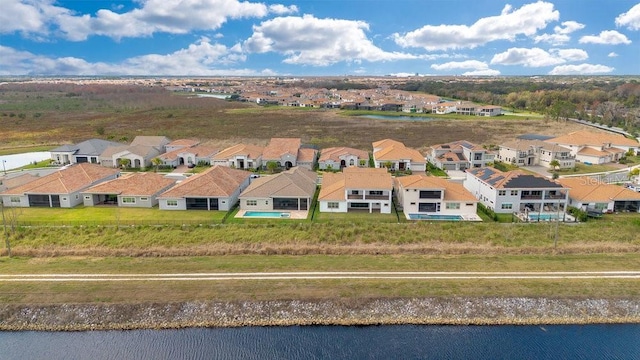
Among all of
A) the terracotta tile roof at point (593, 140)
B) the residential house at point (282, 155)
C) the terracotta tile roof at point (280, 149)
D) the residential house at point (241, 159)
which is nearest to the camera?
the residential house at point (241, 159)

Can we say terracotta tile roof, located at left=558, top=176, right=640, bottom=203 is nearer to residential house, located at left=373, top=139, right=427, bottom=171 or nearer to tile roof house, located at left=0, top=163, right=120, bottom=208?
residential house, located at left=373, top=139, right=427, bottom=171

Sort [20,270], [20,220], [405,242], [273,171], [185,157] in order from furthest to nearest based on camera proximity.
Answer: [185,157]
[273,171]
[20,220]
[405,242]
[20,270]

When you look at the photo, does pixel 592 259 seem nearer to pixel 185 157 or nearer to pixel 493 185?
pixel 493 185

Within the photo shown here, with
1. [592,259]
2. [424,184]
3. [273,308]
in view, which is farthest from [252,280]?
[592,259]

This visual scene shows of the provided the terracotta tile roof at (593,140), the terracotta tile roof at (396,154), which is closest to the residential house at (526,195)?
the terracotta tile roof at (396,154)

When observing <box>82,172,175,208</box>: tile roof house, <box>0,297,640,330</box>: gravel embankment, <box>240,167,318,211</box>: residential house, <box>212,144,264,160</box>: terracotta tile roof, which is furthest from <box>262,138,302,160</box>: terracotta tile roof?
<box>0,297,640,330</box>: gravel embankment

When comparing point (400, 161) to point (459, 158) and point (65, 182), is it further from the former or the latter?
point (65, 182)

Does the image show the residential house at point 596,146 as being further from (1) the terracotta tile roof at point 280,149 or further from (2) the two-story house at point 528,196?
(1) the terracotta tile roof at point 280,149
